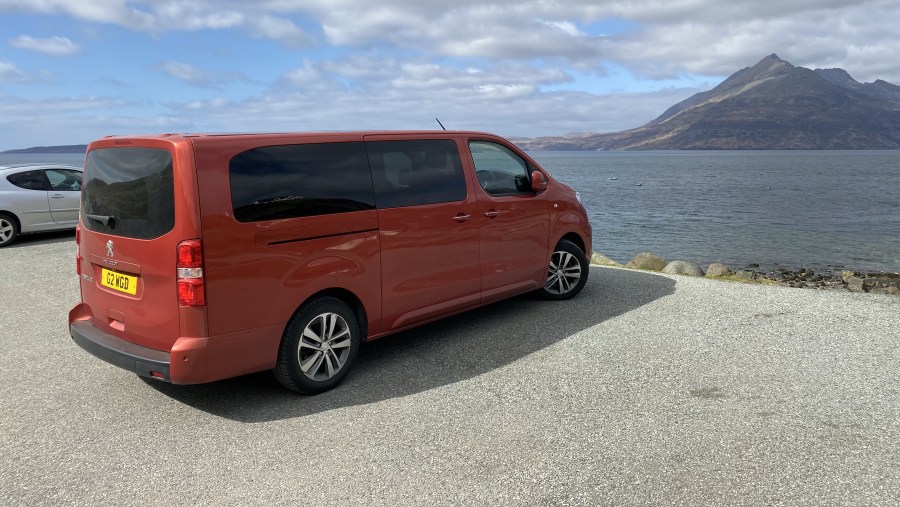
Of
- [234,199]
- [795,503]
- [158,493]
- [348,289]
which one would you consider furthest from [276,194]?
[795,503]

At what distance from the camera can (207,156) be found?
13.8ft

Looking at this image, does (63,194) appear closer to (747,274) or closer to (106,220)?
(106,220)

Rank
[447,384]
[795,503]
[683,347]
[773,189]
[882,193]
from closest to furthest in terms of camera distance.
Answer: [795,503]
[447,384]
[683,347]
[882,193]
[773,189]

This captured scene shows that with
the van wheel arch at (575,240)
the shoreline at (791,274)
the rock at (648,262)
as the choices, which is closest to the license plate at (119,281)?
the van wheel arch at (575,240)

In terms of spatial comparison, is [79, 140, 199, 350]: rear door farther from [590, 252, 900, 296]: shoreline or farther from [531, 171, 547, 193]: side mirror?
[590, 252, 900, 296]: shoreline

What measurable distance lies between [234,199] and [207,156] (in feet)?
1.05

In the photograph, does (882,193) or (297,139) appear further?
(882,193)

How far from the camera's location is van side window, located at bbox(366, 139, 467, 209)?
5168mm

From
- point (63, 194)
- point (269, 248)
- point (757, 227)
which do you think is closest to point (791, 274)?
point (757, 227)

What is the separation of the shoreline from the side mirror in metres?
6.73

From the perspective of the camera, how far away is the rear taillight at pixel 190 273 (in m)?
4.08

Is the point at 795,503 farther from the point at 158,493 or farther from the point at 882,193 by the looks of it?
A: the point at 882,193

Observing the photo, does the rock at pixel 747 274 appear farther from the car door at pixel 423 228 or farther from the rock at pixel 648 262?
the car door at pixel 423 228

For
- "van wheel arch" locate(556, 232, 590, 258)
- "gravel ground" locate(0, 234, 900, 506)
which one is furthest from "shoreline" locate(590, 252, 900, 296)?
"gravel ground" locate(0, 234, 900, 506)
